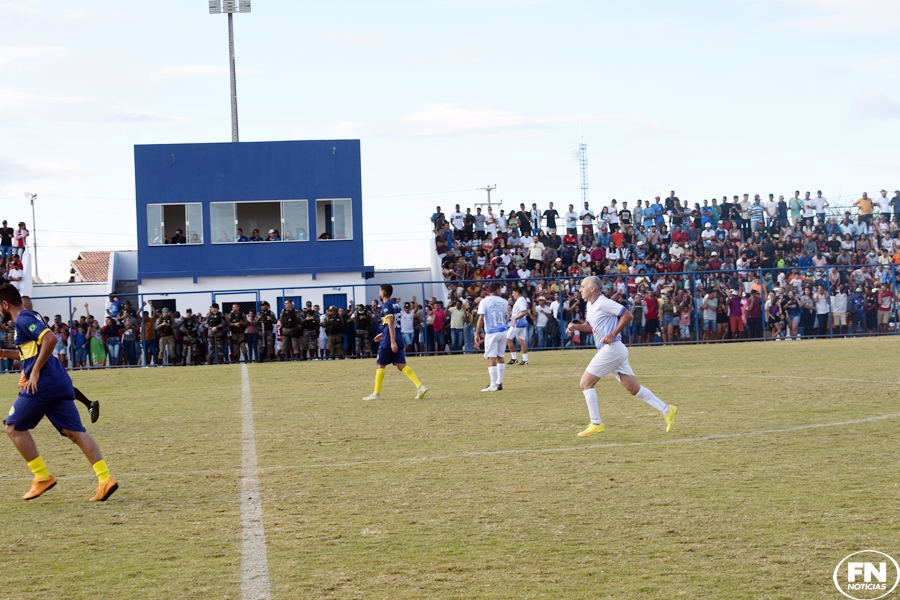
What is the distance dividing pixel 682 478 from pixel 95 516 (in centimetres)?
477

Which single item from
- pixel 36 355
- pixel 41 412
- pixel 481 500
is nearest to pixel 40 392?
pixel 41 412

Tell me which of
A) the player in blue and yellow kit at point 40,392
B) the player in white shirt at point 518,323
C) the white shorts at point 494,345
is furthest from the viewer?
the player in white shirt at point 518,323

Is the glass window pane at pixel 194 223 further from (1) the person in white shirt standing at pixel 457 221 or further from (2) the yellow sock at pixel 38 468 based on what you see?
(2) the yellow sock at pixel 38 468

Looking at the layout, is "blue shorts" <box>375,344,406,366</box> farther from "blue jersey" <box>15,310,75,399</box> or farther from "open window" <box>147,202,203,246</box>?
"open window" <box>147,202,203,246</box>

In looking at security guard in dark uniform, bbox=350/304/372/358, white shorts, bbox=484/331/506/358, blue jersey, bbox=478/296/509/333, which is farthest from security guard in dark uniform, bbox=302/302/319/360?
white shorts, bbox=484/331/506/358

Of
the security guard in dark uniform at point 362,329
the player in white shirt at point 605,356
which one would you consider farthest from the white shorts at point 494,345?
the security guard in dark uniform at point 362,329

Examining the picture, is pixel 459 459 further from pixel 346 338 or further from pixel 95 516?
pixel 346 338

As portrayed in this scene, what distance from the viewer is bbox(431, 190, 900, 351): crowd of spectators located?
1282 inches

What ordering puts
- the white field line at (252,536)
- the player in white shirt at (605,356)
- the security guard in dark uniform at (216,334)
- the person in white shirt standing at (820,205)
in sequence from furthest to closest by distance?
1. the person in white shirt standing at (820,205)
2. the security guard in dark uniform at (216,334)
3. the player in white shirt at (605,356)
4. the white field line at (252,536)

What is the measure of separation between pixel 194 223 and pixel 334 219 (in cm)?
537

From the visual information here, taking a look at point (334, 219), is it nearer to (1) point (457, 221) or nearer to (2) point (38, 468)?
(1) point (457, 221)

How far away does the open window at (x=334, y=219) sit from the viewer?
40.4 m

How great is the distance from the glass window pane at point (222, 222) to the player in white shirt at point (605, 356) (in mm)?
29934

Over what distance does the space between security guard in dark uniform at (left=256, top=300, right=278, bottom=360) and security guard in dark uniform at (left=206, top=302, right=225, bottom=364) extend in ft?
3.56
